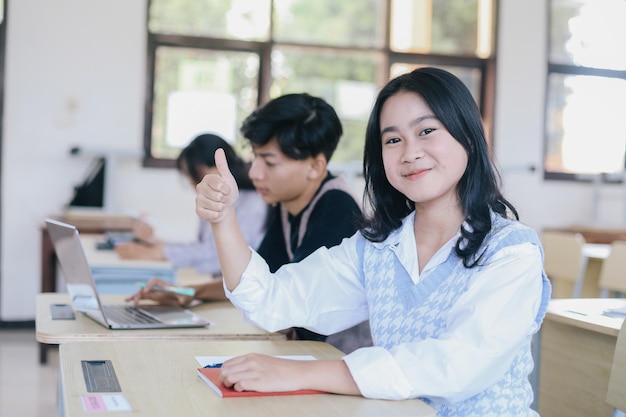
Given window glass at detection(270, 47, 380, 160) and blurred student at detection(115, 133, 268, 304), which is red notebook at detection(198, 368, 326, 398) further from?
window glass at detection(270, 47, 380, 160)

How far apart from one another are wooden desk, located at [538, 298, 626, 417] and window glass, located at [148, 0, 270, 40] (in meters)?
3.59

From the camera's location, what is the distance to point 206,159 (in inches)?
127

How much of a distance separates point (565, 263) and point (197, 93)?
2698mm

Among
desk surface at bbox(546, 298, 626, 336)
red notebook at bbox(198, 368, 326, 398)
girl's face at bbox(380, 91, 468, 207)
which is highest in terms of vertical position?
girl's face at bbox(380, 91, 468, 207)

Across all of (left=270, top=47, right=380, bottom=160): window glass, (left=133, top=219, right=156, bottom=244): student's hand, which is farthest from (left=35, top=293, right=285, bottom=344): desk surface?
(left=270, top=47, right=380, bottom=160): window glass

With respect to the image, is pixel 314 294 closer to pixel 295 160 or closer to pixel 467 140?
pixel 467 140

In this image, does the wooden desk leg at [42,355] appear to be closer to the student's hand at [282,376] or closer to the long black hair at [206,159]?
the long black hair at [206,159]

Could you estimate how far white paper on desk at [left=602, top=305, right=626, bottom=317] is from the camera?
195 cm

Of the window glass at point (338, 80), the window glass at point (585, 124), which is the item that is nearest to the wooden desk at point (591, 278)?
the window glass at point (338, 80)

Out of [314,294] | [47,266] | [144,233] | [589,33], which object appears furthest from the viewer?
[589,33]

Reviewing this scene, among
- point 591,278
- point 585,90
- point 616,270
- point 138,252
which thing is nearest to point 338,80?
point 585,90

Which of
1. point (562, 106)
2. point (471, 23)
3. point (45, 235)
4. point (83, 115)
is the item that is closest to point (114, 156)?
point (83, 115)

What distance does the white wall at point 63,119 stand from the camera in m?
4.91

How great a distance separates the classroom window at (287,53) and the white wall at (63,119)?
160mm
